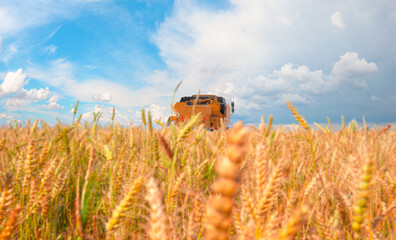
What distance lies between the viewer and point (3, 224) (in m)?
1.11

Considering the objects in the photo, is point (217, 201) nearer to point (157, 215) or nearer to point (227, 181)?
point (227, 181)

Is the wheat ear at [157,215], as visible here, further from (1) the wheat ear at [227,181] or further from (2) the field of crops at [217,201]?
(1) the wheat ear at [227,181]

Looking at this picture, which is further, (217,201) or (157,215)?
(157,215)

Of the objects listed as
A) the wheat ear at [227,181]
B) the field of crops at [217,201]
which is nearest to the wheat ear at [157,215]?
the field of crops at [217,201]

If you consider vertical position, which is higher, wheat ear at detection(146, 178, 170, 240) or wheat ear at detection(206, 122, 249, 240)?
wheat ear at detection(206, 122, 249, 240)

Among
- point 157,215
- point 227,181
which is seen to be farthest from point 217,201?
point 157,215

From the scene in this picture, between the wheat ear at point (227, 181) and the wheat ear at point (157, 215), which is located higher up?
the wheat ear at point (227, 181)

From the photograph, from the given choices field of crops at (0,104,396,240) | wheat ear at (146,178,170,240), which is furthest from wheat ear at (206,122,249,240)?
wheat ear at (146,178,170,240)

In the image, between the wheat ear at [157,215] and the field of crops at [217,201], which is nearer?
the field of crops at [217,201]

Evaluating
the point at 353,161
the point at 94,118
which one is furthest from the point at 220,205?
the point at 94,118

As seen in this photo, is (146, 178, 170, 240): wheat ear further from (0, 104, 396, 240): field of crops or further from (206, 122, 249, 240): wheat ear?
(206, 122, 249, 240): wheat ear

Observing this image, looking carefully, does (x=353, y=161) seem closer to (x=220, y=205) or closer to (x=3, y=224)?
(x=220, y=205)

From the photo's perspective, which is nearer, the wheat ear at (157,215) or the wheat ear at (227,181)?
the wheat ear at (227,181)

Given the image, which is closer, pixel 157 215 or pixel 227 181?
pixel 227 181
